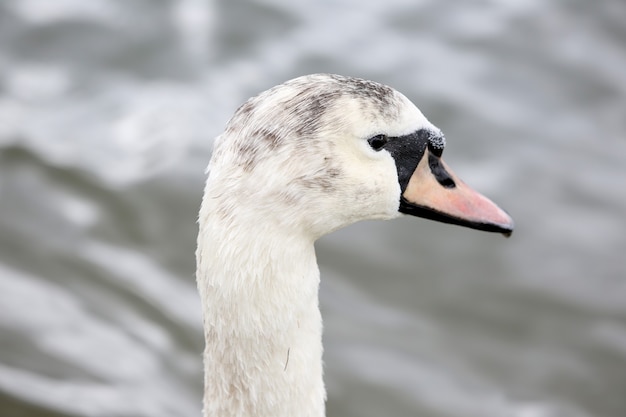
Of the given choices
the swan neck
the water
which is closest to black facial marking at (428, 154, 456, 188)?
the swan neck

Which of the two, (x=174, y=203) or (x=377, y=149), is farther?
(x=174, y=203)

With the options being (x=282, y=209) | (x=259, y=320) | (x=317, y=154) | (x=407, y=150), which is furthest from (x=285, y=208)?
(x=407, y=150)

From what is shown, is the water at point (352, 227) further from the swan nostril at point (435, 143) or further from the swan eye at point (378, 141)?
the swan eye at point (378, 141)

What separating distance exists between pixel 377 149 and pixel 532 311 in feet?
9.80

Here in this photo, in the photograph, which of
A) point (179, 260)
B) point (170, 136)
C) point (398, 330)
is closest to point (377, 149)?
point (398, 330)

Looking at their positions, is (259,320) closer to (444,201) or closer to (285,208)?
(285,208)

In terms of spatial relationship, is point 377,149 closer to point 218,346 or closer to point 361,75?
point 218,346

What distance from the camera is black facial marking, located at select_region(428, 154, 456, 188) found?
10.8ft

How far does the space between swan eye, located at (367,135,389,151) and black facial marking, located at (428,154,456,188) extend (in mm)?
233

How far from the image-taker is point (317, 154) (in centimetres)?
297

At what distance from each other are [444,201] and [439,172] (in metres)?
0.09

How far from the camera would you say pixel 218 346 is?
3.13m

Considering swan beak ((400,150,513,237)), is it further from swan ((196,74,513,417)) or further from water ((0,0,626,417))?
water ((0,0,626,417))

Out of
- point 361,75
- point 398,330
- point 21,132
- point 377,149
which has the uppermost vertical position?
point 361,75
